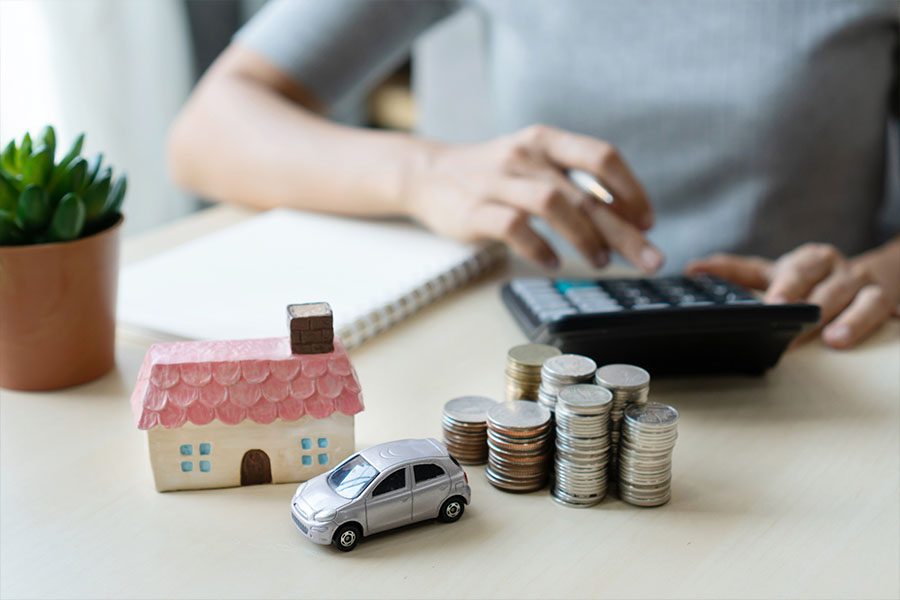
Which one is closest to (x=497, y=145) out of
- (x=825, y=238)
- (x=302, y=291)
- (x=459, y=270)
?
(x=459, y=270)

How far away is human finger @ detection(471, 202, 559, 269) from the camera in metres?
0.88

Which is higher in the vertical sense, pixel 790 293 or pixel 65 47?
pixel 65 47

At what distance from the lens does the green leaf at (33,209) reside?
0.61 metres

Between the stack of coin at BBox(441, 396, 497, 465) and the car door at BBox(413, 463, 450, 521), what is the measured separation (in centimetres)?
6

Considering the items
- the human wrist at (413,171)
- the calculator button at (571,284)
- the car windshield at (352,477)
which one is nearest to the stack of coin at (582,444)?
the car windshield at (352,477)

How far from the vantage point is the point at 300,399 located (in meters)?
0.54

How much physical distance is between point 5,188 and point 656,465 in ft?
1.42

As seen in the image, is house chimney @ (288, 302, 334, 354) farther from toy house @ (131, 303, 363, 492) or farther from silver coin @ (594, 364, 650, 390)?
silver coin @ (594, 364, 650, 390)

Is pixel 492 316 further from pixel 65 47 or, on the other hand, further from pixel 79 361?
pixel 65 47

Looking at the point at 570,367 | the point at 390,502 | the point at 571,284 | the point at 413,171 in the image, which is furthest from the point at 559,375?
the point at 413,171

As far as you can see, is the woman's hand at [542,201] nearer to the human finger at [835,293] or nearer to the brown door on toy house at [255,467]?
the human finger at [835,293]

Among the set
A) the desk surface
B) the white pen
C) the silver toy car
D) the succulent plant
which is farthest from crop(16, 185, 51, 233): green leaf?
the white pen

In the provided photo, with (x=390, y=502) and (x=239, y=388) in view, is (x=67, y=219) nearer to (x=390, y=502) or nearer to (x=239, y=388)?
(x=239, y=388)

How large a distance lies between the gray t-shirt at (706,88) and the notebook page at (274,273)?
10.5 inches
